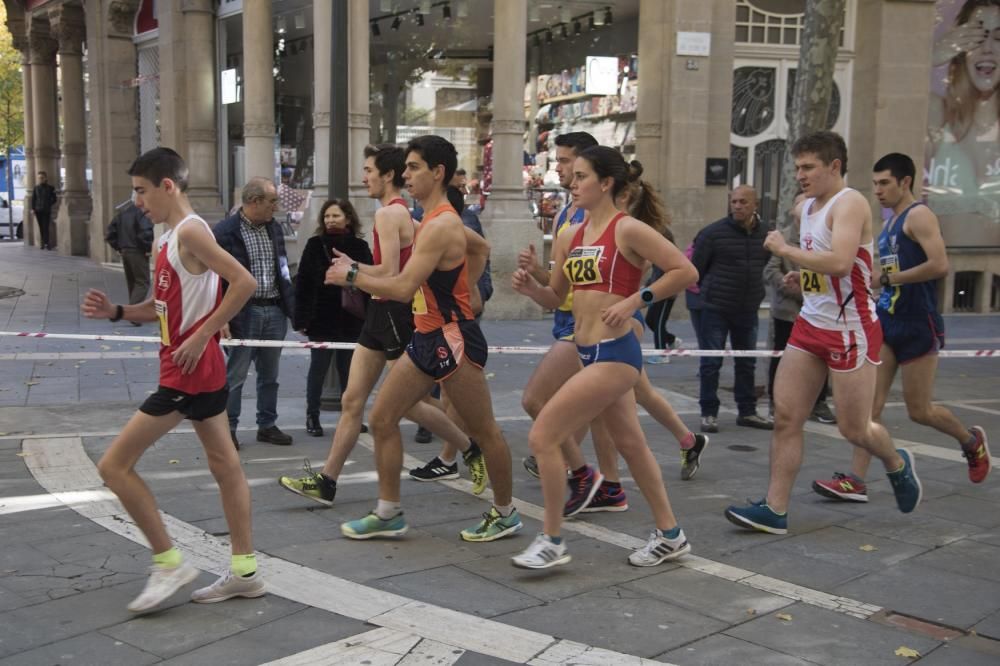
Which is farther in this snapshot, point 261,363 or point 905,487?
point 261,363

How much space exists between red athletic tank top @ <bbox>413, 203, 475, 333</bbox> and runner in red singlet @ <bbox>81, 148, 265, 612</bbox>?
1121 millimetres

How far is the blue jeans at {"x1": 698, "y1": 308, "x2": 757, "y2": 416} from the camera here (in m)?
8.78

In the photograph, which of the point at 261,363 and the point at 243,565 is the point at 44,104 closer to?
the point at 261,363

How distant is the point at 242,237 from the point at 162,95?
13.8 metres

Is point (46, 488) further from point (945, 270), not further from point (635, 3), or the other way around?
point (635, 3)

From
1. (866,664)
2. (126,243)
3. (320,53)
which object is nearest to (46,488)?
(866,664)

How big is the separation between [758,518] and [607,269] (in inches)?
64.4

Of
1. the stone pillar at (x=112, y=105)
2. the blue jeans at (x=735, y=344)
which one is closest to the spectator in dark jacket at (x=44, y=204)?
the stone pillar at (x=112, y=105)

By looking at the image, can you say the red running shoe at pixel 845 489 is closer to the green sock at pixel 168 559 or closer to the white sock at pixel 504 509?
the white sock at pixel 504 509

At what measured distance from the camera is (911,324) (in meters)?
6.74

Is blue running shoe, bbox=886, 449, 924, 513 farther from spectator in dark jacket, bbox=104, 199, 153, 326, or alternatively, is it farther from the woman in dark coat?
spectator in dark jacket, bbox=104, 199, 153, 326

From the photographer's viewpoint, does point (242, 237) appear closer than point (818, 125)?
Yes

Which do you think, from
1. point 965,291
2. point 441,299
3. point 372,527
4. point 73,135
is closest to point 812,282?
point 441,299

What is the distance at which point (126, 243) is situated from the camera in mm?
14875
